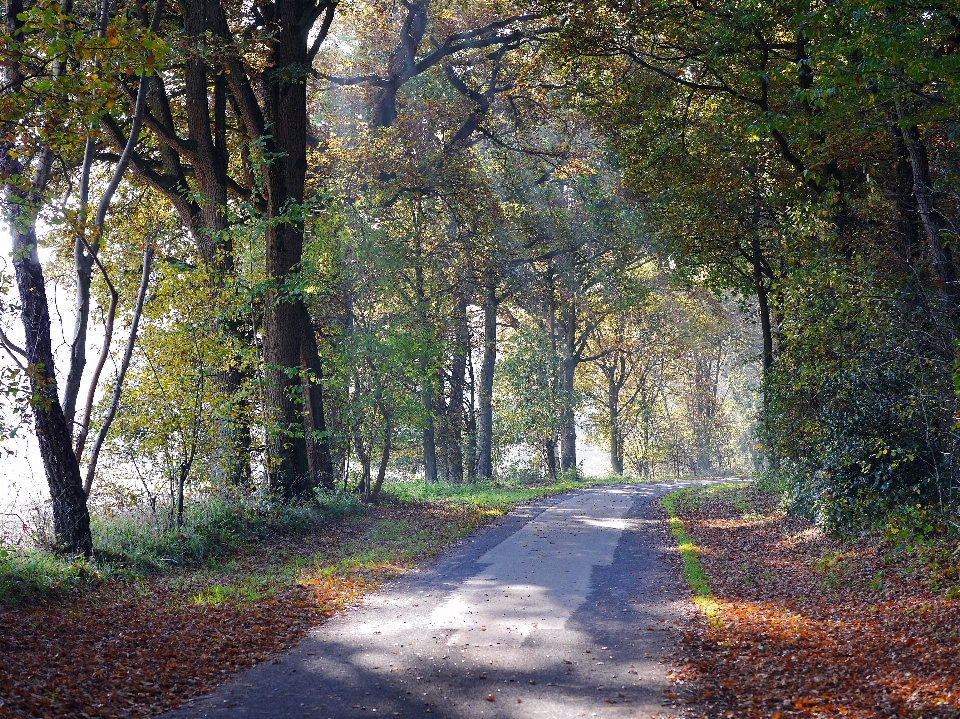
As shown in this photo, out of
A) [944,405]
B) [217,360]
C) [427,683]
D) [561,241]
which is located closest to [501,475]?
[561,241]

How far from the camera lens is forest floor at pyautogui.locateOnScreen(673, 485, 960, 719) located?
6.32 metres

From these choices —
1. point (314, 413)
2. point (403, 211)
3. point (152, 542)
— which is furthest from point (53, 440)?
point (403, 211)

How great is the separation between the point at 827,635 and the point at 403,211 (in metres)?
22.4

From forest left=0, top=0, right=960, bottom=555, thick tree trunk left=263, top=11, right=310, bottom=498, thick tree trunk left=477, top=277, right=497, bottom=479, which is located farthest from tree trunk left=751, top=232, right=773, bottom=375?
thick tree trunk left=477, top=277, right=497, bottom=479

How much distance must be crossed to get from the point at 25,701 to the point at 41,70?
5757 mm

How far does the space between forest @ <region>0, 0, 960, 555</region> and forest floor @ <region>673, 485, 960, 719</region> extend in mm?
1040

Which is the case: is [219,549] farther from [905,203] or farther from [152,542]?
[905,203]

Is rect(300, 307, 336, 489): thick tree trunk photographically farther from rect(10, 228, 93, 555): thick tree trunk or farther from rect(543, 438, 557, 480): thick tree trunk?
rect(543, 438, 557, 480): thick tree trunk

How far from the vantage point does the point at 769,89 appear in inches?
645

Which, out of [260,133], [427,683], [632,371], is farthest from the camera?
[632,371]

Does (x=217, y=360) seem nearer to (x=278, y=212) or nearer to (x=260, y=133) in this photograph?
(x=278, y=212)

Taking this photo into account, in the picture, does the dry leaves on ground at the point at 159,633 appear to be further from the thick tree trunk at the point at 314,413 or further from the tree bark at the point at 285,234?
the thick tree trunk at the point at 314,413

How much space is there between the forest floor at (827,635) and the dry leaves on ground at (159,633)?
4.28 m

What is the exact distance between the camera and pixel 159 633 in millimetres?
8539
